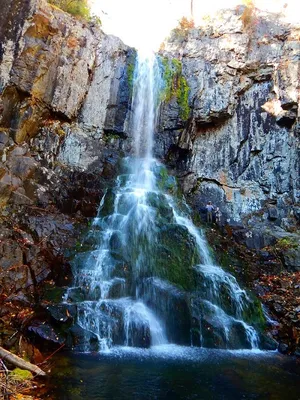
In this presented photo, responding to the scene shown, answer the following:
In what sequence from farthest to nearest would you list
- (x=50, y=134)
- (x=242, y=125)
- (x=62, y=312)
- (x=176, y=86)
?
(x=176, y=86) → (x=242, y=125) → (x=50, y=134) → (x=62, y=312)

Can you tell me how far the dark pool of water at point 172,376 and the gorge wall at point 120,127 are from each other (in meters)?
2.87

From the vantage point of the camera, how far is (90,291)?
26.8 ft

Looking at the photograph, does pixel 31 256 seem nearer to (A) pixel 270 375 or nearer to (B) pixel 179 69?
(A) pixel 270 375

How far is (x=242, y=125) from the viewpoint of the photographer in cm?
1540

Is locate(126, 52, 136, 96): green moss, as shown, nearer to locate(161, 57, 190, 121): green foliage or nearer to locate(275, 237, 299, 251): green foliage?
locate(161, 57, 190, 121): green foliage

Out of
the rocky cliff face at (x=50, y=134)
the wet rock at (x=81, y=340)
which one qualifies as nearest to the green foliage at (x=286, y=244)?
the rocky cliff face at (x=50, y=134)

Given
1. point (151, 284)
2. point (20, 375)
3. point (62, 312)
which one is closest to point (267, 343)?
point (151, 284)

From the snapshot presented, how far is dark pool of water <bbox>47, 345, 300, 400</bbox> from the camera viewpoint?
473 cm

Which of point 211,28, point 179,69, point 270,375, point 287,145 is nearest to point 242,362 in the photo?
point 270,375

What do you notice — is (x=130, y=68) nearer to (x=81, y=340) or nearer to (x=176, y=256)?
(x=176, y=256)

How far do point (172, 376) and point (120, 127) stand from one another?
11304 millimetres

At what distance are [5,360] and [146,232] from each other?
20.5 feet

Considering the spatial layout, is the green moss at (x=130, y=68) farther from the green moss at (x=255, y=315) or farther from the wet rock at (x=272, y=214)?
the green moss at (x=255, y=315)

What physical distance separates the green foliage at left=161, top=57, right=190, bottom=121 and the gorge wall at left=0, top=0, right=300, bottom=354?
0.07m
